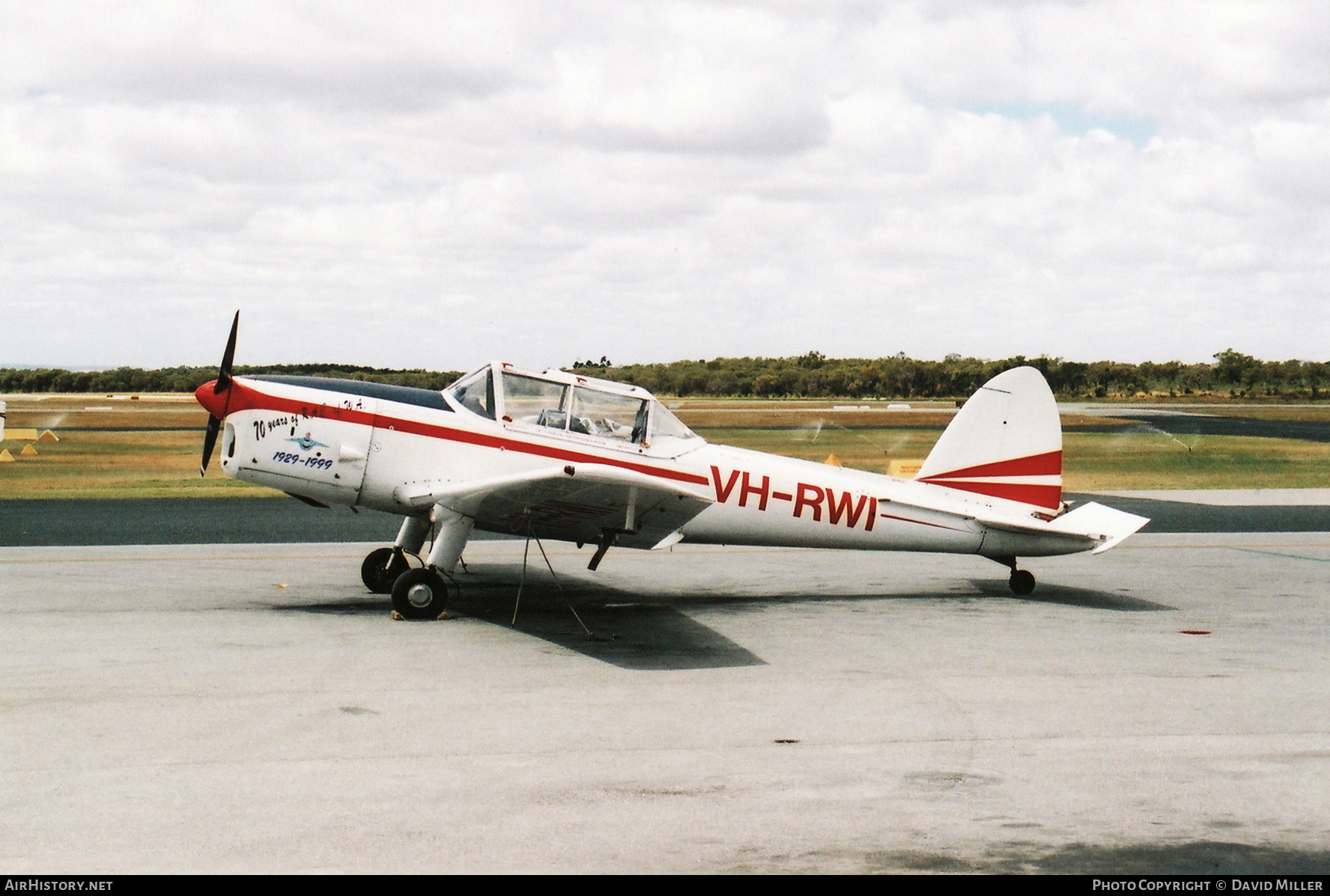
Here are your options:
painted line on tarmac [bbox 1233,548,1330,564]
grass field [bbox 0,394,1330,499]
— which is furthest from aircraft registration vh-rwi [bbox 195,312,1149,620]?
grass field [bbox 0,394,1330,499]

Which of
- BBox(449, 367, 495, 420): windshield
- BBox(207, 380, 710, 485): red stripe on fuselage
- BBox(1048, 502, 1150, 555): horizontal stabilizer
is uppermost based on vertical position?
BBox(449, 367, 495, 420): windshield

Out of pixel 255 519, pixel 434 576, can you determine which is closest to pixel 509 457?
pixel 434 576

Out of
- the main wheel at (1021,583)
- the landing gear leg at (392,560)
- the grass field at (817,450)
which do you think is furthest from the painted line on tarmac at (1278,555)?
the landing gear leg at (392,560)

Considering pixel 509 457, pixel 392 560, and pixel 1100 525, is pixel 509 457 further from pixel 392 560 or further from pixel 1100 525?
pixel 1100 525

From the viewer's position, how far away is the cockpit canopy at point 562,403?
11.1 meters

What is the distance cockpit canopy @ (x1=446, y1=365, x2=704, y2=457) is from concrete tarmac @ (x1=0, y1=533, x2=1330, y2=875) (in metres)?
1.86

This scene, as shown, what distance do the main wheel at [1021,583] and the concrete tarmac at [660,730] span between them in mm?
159

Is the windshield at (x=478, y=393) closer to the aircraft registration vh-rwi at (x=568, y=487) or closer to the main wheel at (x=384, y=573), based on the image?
the aircraft registration vh-rwi at (x=568, y=487)

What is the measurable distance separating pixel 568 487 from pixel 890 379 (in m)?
90.0

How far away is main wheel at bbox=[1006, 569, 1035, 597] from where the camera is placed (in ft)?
40.9

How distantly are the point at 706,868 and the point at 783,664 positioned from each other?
13.9 feet

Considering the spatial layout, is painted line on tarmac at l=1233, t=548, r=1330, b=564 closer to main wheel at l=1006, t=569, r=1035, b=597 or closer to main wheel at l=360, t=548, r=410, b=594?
main wheel at l=1006, t=569, r=1035, b=597

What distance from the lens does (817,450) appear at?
119 feet

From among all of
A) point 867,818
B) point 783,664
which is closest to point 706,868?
point 867,818
